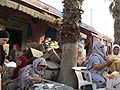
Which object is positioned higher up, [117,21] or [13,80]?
[117,21]

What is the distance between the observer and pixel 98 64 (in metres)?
4.95

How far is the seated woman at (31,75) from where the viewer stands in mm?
4512

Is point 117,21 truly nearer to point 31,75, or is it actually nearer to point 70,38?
point 70,38

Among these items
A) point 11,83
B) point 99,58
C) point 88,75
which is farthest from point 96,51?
point 11,83

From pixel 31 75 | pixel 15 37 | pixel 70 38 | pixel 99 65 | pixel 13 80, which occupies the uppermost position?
pixel 15 37

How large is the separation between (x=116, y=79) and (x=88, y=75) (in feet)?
2.70

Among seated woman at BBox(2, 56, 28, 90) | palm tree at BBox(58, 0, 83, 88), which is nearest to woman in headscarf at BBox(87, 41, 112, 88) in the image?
palm tree at BBox(58, 0, 83, 88)

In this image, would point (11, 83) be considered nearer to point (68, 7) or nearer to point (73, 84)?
point (73, 84)

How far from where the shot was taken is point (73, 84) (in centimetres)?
516

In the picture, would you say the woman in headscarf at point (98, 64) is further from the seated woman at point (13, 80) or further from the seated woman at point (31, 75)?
the seated woman at point (13, 80)

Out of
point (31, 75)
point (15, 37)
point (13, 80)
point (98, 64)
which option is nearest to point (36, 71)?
point (31, 75)

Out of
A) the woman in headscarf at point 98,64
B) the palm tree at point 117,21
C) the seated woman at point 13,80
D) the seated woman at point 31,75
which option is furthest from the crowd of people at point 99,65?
the palm tree at point 117,21

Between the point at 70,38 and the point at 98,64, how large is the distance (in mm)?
867

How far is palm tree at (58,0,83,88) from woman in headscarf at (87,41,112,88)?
44cm
